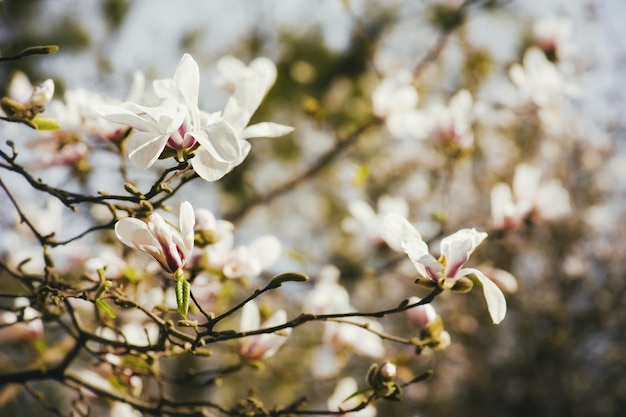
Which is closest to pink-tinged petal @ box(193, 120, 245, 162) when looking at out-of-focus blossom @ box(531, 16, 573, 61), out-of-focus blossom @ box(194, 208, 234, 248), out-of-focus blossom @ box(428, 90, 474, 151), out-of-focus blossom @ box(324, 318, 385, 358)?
out-of-focus blossom @ box(194, 208, 234, 248)

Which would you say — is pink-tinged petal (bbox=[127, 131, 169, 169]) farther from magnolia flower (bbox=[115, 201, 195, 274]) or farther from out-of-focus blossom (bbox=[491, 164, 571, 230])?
out-of-focus blossom (bbox=[491, 164, 571, 230])

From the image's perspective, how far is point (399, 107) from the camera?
1.49 metres

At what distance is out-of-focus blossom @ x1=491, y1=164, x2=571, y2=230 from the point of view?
122 cm

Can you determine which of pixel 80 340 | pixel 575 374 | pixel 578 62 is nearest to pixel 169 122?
pixel 80 340

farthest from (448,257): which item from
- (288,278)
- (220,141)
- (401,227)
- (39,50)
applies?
(39,50)

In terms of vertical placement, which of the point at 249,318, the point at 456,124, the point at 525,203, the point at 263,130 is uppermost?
the point at 456,124

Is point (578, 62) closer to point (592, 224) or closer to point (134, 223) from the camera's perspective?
point (592, 224)

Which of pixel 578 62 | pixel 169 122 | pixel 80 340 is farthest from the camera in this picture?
pixel 578 62

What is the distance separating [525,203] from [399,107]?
452mm

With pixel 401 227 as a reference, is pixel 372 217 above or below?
above

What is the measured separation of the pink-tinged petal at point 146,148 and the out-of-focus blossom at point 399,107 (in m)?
1.03

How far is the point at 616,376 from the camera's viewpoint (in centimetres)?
473

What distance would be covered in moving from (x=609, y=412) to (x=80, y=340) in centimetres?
545

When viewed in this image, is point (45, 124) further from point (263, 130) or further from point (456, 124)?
point (456, 124)
